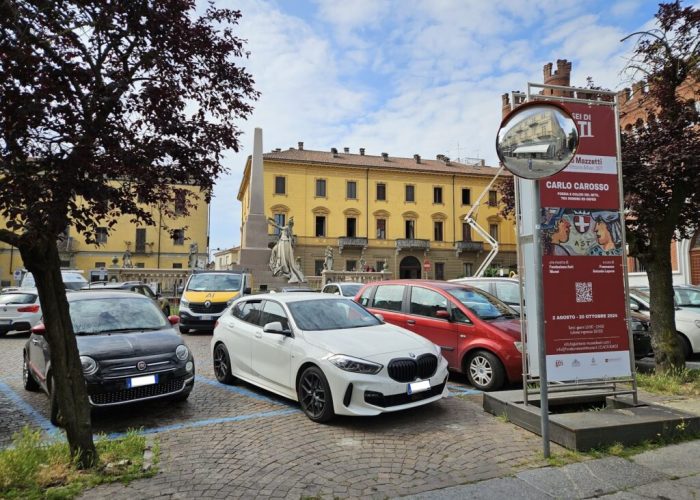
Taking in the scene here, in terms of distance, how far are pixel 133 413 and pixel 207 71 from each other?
4.33m

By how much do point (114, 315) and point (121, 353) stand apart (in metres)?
1.26

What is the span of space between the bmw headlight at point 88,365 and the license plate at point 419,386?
11.6ft

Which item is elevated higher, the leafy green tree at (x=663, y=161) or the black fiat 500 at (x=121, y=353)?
the leafy green tree at (x=663, y=161)

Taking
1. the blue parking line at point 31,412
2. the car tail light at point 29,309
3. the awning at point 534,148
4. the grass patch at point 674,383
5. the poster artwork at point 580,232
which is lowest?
the blue parking line at point 31,412

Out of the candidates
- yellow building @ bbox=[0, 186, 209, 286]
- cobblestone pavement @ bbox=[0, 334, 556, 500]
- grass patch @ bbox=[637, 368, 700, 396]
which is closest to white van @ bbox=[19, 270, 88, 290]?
cobblestone pavement @ bbox=[0, 334, 556, 500]

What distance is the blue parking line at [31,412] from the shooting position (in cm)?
546

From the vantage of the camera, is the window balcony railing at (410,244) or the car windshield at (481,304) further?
the window balcony railing at (410,244)

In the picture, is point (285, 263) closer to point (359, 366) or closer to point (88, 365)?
point (88, 365)

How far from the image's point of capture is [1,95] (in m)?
3.35

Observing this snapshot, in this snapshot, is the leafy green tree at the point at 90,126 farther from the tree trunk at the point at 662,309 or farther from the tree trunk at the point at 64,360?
the tree trunk at the point at 662,309

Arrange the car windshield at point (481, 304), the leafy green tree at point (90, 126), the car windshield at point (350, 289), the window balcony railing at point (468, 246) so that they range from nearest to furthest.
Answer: the leafy green tree at point (90, 126) < the car windshield at point (481, 304) < the car windshield at point (350, 289) < the window balcony railing at point (468, 246)

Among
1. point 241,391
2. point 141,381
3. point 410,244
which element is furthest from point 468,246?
point 141,381

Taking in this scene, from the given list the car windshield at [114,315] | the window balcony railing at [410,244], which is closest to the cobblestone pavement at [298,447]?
the car windshield at [114,315]

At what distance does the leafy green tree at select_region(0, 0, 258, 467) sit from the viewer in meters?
3.35
